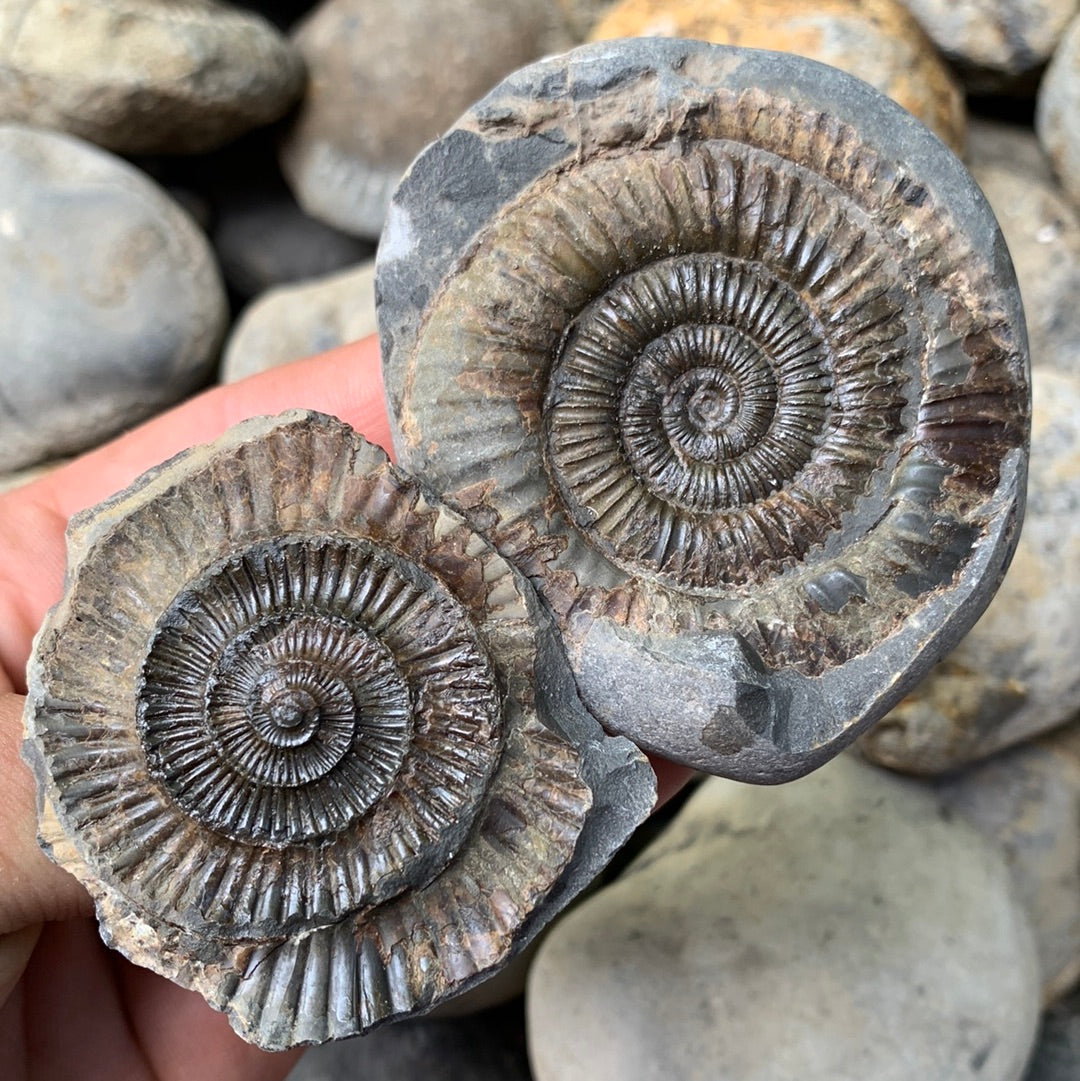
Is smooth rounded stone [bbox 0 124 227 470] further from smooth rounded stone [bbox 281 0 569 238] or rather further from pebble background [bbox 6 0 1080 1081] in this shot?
smooth rounded stone [bbox 281 0 569 238]

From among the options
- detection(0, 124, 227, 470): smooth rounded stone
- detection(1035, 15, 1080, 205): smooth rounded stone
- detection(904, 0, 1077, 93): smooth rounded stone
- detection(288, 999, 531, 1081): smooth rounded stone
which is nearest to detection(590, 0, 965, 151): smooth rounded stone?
detection(904, 0, 1077, 93): smooth rounded stone

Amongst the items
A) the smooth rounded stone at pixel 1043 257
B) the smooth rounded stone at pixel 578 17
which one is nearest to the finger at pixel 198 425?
the smooth rounded stone at pixel 578 17

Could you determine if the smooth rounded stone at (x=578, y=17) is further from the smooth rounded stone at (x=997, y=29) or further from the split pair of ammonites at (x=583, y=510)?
the split pair of ammonites at (x=583, y=510)

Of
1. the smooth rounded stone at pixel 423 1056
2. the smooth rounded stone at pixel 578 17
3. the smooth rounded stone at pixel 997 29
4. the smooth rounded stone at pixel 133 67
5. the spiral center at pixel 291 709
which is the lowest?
the smooth rounded stone at pixel 423 1056

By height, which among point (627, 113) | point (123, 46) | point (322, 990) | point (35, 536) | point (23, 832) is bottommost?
point (35, 536)

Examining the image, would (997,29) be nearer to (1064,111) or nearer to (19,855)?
(1064,111)

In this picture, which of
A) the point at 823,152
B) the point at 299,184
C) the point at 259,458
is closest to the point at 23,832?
the point at 259,458

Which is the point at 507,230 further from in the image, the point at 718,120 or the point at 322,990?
the point at 322,990
